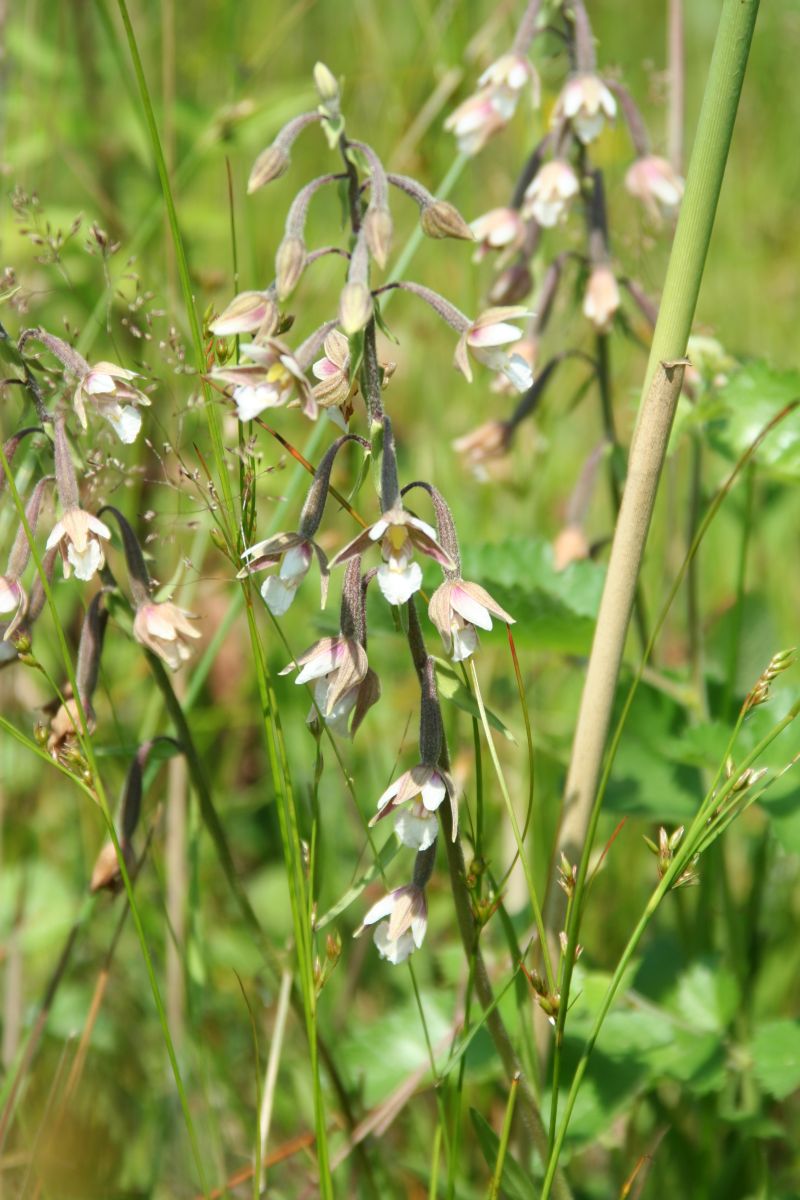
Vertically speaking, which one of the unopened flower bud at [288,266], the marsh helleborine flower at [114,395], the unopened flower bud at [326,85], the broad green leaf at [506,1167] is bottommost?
the broad green leaf at [506,1167]

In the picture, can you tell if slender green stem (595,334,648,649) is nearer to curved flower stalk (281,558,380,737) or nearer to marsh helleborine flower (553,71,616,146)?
marsh helleborine flower (553,71,616,146)

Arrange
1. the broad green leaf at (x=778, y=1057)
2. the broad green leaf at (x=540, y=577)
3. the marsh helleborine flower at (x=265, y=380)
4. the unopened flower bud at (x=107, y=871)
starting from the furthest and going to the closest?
the broad green leaf at (x=540, y=577)
the broad green leaf at (x=778, y=1057)
the unopened flower bud at (x=107, y=871)
the marsh helleborine flower at (x=265, y=380)

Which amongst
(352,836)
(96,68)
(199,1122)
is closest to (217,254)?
(96,68)

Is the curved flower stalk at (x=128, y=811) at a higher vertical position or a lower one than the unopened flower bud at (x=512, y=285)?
lower

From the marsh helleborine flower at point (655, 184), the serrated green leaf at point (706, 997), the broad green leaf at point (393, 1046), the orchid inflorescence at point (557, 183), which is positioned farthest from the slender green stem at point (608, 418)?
the broad green leaf at point (393, 1046)

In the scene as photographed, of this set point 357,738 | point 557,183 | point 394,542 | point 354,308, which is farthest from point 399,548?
point 357,738

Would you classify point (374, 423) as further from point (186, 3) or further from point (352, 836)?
point (186, 3)

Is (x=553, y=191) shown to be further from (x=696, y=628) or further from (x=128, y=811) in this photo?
(x=128, y=811)

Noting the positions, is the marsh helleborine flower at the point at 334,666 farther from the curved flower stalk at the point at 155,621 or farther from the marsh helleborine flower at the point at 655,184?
the marsh helleborine flower at the point at 655,184
